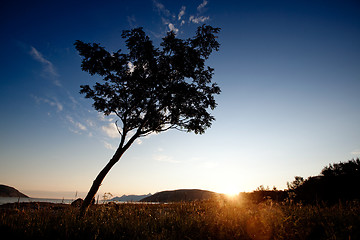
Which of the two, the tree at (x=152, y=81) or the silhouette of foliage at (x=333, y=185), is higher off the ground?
the tree at (x=152, y=81)

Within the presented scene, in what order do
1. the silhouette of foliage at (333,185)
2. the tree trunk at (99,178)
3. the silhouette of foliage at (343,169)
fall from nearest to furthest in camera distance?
the tree trunk at (99,178), the silhouette of foliage at (333,185), the silhouette of foliage at (343,169)

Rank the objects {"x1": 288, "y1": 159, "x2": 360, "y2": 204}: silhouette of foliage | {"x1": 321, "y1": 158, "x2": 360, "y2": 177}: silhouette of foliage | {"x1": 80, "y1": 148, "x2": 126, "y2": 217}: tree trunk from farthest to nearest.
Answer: {"x1": 321, "y1": 158, "x2": 360, "y2": 177}: silhouette of foliage
{"x1": 288, "y1": 159, "x2": 360, "y2": 204}: silhouette of foliage
{"x1": 80, "y1": 148, "x2": 126, "y2": 217}: tree trunk

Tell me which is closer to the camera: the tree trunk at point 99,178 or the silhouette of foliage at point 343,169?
the tree trunk at point 99,178

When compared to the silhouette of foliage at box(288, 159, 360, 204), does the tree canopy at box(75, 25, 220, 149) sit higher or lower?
higher

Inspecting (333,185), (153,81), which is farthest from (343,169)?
(153,81)

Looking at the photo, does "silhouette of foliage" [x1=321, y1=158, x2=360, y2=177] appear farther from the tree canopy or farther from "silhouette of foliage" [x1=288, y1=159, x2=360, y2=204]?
the tree canopy

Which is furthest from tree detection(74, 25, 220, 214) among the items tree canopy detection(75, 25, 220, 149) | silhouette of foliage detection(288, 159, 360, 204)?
silhouette of foliage detection(288, 159, 360, 204)

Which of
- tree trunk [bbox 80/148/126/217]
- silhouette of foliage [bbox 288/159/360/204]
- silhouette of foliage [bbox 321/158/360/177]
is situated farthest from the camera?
silhouette of foliage [bbox 321/158/360/177]

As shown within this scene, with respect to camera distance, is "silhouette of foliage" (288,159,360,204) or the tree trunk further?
"silhouette of foliage" (288,159,360,204)

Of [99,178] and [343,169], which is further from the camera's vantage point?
[343,169]

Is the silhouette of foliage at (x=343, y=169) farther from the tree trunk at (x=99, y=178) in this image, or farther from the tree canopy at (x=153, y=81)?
the tree trunk at (x=99, y=178)

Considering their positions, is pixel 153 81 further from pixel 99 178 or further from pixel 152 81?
pixel 99 178

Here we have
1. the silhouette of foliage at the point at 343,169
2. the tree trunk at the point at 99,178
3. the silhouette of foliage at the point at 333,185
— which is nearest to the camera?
the tree trunk at the point at 99,178

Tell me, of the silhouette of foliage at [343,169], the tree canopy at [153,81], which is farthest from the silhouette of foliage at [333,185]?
the tree canopy at [153,81]
